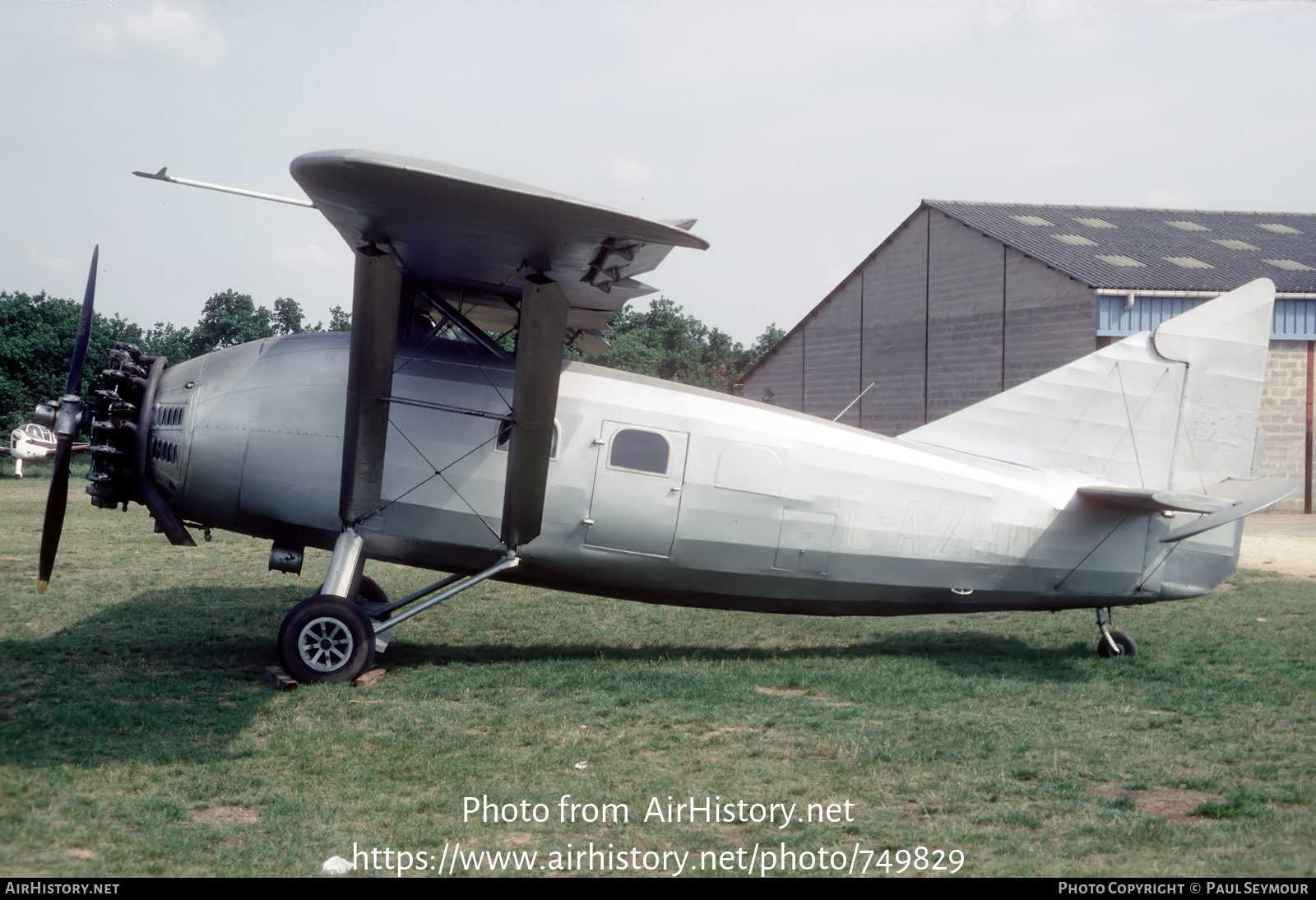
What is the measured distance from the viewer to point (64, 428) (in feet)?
30.8

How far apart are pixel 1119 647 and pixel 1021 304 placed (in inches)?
842

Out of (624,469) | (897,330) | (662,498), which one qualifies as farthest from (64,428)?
(897,330)

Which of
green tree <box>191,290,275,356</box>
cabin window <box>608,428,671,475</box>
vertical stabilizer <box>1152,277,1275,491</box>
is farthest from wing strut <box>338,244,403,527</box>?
green tree <box>191,290,275,356</box>

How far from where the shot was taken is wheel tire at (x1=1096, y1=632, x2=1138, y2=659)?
10562 millimetres

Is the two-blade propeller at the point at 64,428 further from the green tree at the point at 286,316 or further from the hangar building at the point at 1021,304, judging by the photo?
the green tree at the point at 286,316

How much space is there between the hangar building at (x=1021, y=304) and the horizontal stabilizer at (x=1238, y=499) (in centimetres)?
1907

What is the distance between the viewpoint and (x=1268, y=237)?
36156 millimetres

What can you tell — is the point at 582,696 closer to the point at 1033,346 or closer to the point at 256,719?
the point at 256,719

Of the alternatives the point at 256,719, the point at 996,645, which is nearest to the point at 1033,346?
the point at 996,645

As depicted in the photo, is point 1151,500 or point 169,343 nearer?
point 1151,500

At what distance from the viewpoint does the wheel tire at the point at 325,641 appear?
28.8 feet

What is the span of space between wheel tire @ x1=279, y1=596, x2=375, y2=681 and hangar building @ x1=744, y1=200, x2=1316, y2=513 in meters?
24.6

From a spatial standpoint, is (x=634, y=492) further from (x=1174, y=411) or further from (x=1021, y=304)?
(x=1021, y=304)

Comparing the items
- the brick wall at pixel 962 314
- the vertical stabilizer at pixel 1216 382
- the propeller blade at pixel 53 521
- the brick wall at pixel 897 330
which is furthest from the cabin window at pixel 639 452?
the brick wall at pixel 897 330
